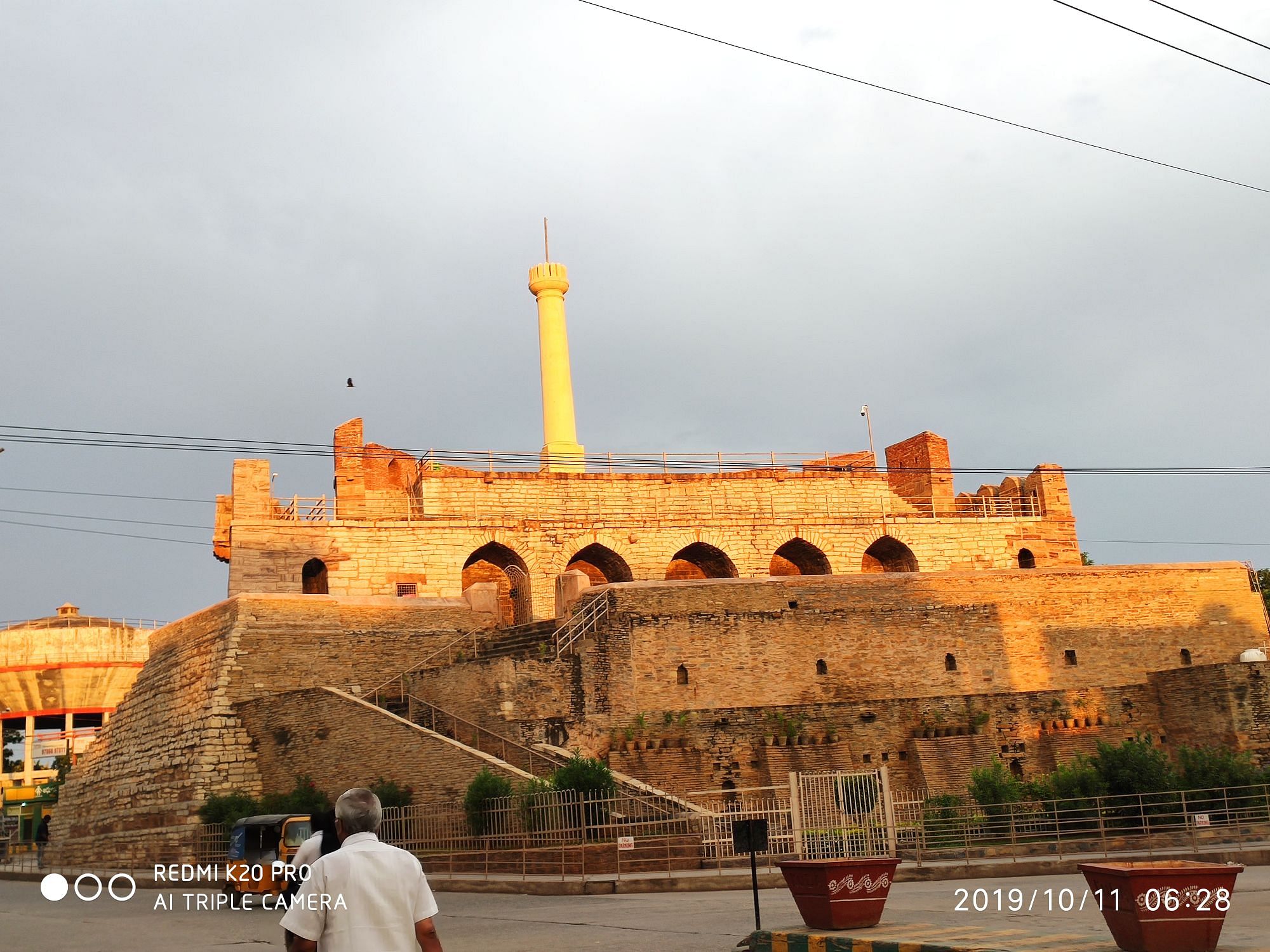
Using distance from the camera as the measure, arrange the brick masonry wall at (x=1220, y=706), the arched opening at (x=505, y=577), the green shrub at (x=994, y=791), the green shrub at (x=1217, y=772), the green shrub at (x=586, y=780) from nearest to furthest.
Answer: the green shrub at (x=586, y=780)
the green shrub at (x=1217, y=772)
the green shrub at (x=994, y=791)
the brick masonry wall at (x=1220, y=706)
the arched opening at (x=505, y=577)

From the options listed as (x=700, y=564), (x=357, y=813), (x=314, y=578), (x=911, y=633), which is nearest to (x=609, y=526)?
(x=700, y=564)

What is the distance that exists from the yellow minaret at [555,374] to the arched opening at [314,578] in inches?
273

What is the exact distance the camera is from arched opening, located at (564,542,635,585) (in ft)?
114

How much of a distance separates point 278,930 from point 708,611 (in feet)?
53.2

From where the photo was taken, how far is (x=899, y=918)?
10977 mm

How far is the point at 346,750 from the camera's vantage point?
25.0 m

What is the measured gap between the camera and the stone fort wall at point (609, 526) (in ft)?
107

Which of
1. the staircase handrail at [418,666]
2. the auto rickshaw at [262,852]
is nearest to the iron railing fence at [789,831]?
the auto rickshaw at [262,852]

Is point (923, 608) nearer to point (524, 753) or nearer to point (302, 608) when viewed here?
point (524, 753)

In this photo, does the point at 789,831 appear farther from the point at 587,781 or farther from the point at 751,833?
the point at 751,833

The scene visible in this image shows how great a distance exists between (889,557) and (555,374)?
38.3ft

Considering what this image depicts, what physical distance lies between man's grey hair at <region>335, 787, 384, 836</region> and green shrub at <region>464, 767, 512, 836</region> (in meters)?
15.8

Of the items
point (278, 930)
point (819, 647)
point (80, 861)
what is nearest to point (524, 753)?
point (819, 647)
